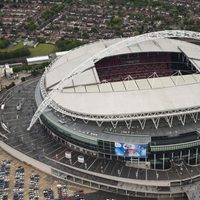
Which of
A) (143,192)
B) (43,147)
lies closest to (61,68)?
(43,147)

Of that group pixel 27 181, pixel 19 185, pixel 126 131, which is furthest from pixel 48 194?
pixel 126 131

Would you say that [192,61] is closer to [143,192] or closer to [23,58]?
[143,192]

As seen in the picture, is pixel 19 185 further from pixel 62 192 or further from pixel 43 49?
pixel 43 49

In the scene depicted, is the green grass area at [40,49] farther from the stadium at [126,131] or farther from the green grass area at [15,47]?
the stadium at [126,131]

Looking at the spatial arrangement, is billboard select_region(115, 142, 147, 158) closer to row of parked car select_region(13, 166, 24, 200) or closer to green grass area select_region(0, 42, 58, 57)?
row of parked car select_region(13, 166, 24, 200)

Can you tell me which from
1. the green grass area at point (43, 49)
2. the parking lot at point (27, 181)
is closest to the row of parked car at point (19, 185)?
the parking lot at point (27, 181)
